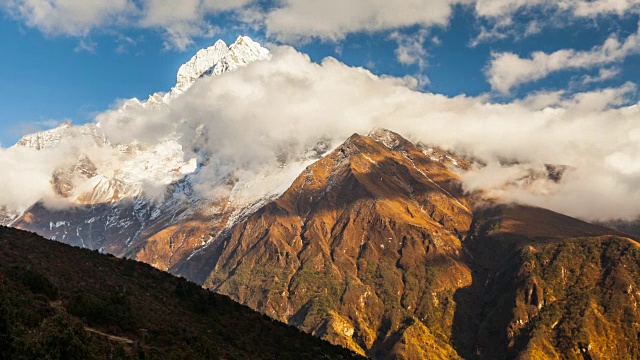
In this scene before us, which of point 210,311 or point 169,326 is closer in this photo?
point 169,326

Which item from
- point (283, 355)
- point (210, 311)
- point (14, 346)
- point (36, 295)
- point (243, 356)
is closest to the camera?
point (14, 346)

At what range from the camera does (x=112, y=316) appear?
8294 cm

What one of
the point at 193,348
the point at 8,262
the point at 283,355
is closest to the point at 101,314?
the point at 193,348

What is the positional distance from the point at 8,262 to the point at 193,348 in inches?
1480

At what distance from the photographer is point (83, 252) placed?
137 meters

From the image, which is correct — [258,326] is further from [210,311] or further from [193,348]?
[193,348]

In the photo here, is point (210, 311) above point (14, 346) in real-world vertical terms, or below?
above

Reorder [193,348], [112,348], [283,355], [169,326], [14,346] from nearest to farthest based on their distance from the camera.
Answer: [14,346]
[112,348]
[193,348]
[169,326]
[283,355]

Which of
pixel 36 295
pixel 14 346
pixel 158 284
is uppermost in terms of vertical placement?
pixel 158 284

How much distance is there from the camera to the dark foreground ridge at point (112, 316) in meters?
57.2

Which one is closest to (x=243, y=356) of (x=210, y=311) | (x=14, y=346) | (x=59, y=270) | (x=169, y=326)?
(x=169, y=326)

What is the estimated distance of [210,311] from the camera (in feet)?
443

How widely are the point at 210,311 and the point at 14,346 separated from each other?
85418 millimetres

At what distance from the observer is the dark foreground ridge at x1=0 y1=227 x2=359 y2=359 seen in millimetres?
57250
